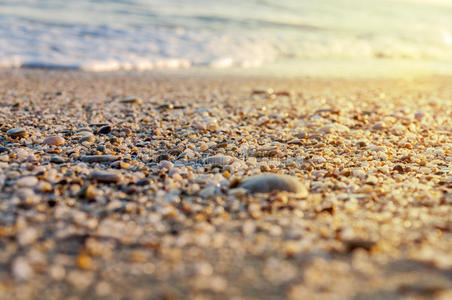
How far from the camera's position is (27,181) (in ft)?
6.82

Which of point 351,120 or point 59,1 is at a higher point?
point 59,1

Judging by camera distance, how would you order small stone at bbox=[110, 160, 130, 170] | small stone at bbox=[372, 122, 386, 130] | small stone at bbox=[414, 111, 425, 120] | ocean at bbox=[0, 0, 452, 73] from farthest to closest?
ocean at bbox=[0, 0, 452, 73], small stone at bbox=[414, 111, 425, 120], small stone at bbox=[372, 122, 386, 130], small stone at bbox=[110, 160, 130, 170]

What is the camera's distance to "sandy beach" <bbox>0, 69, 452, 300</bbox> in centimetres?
137

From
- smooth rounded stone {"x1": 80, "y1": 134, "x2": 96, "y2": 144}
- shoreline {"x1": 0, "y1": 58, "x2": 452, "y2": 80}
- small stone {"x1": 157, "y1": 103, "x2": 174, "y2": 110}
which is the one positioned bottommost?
smooth rounded stone {"x1": 80, "y1": 134, "x2": 96, "y2": 144}

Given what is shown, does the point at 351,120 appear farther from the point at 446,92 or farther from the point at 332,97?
the point at 446,92

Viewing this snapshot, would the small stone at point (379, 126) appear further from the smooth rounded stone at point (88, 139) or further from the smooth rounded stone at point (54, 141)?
the smooth rounded stone at point (54, 141)

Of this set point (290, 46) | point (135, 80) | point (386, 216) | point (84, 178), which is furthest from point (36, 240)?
point (290, 46)

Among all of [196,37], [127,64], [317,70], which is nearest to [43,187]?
[127,64]

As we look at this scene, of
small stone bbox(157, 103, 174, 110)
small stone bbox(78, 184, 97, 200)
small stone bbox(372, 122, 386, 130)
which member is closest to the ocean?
small stone bbox(157, 103, 174, 110)

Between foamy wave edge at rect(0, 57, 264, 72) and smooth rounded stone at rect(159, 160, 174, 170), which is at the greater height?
foamy wave edge at rect(0, 57, 264, 72)

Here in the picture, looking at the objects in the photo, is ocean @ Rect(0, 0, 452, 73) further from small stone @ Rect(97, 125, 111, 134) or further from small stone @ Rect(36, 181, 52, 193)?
small stone @ Rect(36, 181, 52, 193)

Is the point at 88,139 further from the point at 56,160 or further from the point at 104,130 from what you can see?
the point at 56,160

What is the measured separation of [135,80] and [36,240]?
516 centimetres

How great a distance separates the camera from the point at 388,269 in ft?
4.66
